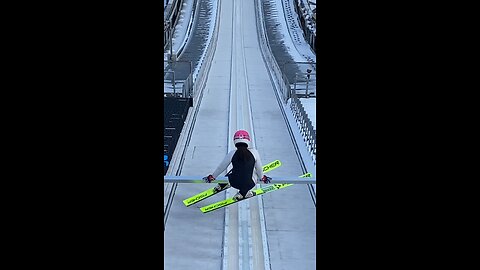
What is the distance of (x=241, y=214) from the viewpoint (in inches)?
240

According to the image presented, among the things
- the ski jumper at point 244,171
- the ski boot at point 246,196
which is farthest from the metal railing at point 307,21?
the ski jumper at point 244,171

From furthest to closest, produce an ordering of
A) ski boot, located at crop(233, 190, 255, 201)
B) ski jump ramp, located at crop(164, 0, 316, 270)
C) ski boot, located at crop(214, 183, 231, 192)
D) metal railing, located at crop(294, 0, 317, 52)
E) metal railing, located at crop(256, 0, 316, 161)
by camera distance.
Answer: metal railing, located at crop(294, 0, 317, 52) → metal railing, located at crop(256, 0, 316, 161) → ski boot, located at crop(214, 183, 231, 192) → ski boot, located at crop(233, 190, 255, 201) → ski jump ramp, located at crop(164, 0, 316, 270)

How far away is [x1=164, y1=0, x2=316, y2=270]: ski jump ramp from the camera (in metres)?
5.17

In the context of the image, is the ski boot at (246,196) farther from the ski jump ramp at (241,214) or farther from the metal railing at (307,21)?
the metal railing at (307,21)

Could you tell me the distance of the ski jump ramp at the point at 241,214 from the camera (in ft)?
17.0

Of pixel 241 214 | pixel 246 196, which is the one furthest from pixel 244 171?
pixel 241 214

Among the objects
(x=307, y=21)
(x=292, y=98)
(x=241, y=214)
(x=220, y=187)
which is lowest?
(x=307, y=21)

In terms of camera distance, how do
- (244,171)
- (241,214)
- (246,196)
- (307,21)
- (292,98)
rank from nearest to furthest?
(244,171)
(246,196)
(241,214)
(292,98)
(307,21)

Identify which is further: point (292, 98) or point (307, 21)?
point (307, 21)

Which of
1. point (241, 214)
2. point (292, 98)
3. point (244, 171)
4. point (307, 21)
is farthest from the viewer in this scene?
point (307, 21)

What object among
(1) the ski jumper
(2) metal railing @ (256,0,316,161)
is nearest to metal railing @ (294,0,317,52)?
(2) metal railing @ (256,0,316,161)

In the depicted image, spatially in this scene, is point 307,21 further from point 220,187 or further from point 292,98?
point 220,187

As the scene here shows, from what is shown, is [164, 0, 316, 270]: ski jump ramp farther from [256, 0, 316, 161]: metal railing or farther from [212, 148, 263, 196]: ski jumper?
[212, 148, 263, 196]: ski jumper
